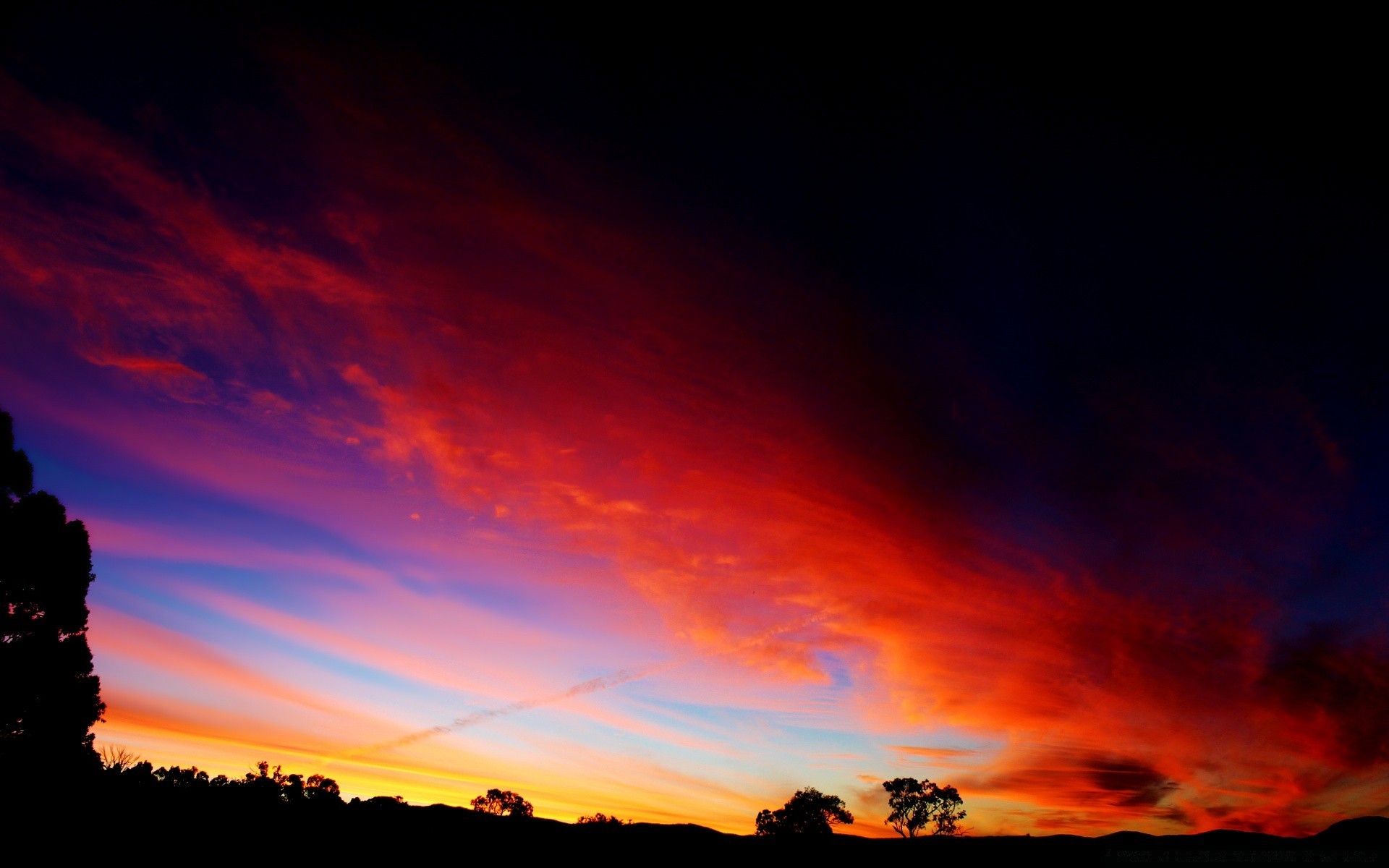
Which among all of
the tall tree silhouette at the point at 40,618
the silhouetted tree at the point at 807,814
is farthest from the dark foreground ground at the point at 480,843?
the silhouetted tree at the point at 807,814

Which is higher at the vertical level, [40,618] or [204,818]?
[40,618]

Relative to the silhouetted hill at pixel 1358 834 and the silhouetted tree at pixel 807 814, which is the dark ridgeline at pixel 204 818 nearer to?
the silhouetted hill at pixel 1358 834

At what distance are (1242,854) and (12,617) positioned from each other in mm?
52550

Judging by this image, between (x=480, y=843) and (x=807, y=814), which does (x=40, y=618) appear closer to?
(x=480, y=843)

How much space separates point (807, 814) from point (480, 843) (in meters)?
53.9

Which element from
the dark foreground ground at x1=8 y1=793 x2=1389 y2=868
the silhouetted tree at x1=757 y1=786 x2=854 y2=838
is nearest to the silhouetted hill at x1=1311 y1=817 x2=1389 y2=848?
the dark foreground ground at x1=8 y1=793 x2=1389 y2=868

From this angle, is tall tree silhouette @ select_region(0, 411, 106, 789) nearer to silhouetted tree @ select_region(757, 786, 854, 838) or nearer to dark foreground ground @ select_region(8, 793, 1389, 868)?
dark foreground ground @ select_region(8, 793, 1389, 868)

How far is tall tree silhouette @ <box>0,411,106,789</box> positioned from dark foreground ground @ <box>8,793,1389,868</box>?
14.0 metres

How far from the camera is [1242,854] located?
25203 mm

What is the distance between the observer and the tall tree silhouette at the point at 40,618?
21.9 metres

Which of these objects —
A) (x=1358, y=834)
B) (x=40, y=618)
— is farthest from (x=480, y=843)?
(x=1358, y=834)

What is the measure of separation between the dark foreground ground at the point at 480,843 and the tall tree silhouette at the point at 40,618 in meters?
14.0

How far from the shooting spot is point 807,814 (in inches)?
2357

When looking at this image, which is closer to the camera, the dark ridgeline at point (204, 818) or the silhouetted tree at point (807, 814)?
the dark ridgeline at point (204, 818)
